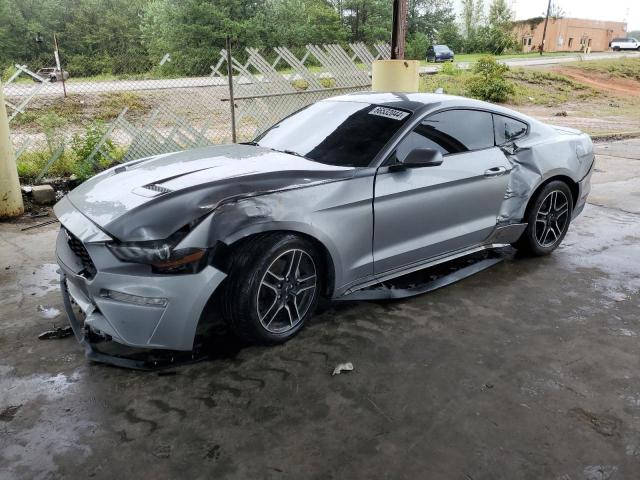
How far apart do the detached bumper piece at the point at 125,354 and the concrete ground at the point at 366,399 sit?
0.07 m

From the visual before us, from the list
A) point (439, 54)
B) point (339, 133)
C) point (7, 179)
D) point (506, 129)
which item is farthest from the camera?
point (439, 54)

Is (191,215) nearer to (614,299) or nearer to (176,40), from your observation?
(614,299)

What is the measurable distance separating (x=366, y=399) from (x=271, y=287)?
0.89m

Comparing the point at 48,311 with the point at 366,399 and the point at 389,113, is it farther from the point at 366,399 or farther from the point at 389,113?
the point at 389,113

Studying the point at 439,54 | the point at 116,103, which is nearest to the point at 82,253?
the point at 116,103

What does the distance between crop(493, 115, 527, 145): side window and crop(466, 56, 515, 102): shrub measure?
1683 cm

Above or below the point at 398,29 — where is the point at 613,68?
below

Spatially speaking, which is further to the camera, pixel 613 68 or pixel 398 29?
pixel 613 68

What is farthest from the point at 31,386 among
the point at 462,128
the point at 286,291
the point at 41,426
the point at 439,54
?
the point at 439,54

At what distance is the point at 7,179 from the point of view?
6.00m

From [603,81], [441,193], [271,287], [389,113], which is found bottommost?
[603,81]

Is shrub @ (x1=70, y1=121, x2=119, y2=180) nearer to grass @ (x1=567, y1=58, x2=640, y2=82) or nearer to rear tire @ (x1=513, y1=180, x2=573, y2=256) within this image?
rear tire @ (x1=513, y1=180, x2=573, y2=256)

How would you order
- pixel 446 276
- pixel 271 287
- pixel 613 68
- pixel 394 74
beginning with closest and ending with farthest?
1. pixel 271 287
2. pixel 446 276
3. pixel 394 74
4. pixel 613 68

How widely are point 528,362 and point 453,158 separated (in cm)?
164
